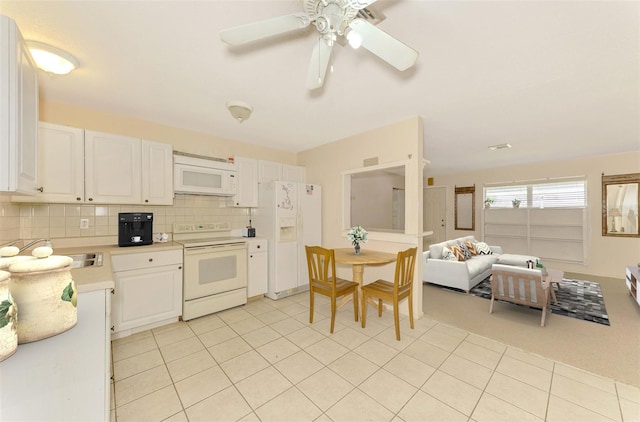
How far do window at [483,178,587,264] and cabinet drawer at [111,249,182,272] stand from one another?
22.6 ft

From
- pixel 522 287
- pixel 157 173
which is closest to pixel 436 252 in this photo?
pixel 522 287

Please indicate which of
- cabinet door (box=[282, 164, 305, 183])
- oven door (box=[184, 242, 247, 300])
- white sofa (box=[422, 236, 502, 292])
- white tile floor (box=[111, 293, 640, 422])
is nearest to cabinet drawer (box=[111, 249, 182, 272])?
oven door (box=[184, 242, 247, 300])

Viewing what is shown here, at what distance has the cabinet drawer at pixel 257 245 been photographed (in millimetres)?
3434

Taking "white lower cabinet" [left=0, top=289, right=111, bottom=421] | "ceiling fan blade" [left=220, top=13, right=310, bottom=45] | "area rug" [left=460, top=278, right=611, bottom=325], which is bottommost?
"area rug" [left=460, top=278, right=611, bottom=325]

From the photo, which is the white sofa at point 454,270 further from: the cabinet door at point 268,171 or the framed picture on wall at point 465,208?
the cabinet door at point 268,171

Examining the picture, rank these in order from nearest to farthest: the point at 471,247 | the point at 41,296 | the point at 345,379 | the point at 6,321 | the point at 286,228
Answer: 1. the point at 6,321
2. the point at 41,296
3. the point at 345,379
4. the point at 286,228
5. the point at 471,247

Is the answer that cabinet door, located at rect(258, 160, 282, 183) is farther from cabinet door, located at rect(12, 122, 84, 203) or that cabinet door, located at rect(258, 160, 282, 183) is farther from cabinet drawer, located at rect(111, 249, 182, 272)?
cabinet door, located at rect(12, 122, 84, 203)

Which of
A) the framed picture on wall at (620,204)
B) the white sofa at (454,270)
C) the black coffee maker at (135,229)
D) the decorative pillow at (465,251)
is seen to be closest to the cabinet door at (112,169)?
the black coffee maker at (135,229)

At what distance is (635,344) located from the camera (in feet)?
7.82

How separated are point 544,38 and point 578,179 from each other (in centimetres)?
525

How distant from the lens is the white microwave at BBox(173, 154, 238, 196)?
309 cm

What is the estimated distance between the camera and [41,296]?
84 centimetres

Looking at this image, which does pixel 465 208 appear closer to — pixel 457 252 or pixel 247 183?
pixel 457 252

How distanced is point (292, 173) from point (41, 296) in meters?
3.57
